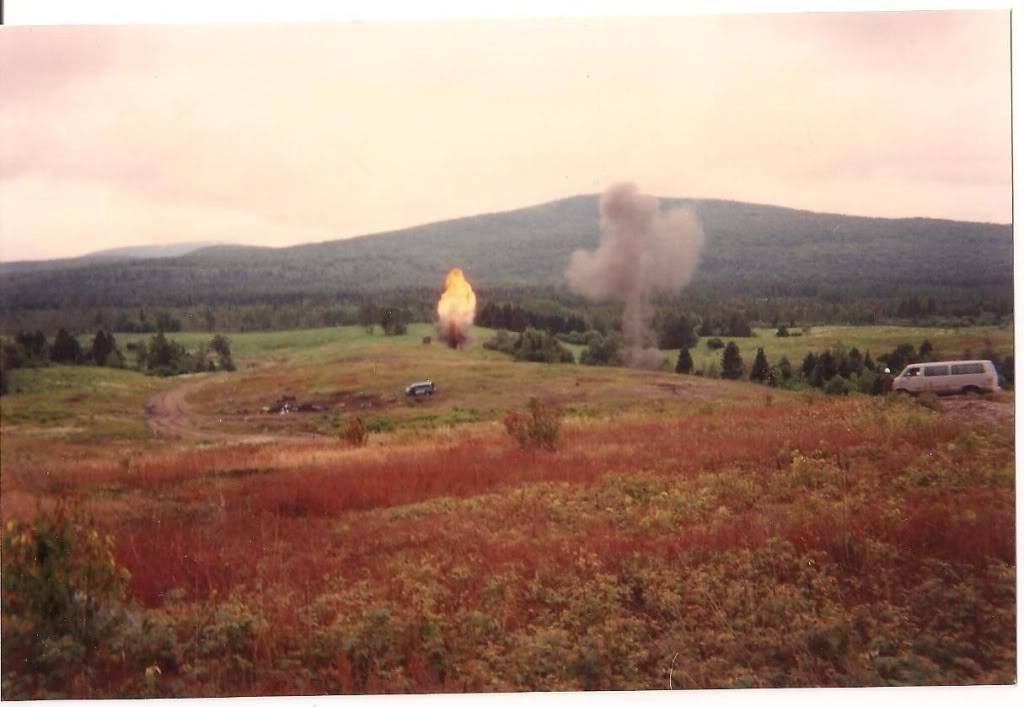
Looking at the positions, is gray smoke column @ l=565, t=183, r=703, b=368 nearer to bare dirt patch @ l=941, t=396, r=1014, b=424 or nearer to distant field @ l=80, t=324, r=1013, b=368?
distant field @ l=80, t=324, r=1013, b=368

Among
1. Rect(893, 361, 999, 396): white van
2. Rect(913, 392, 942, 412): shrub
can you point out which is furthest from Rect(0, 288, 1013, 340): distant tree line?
Rect(913, 392, 942, 412): shrub

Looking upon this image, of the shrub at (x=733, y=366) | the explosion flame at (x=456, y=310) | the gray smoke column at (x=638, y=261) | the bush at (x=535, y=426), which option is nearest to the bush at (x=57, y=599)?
the explosion flame at (x=456, y=310)

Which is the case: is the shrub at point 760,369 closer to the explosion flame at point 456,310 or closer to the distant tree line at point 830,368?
the distant tree line at point 830,368

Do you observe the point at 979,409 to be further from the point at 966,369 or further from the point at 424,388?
the point at 424,388

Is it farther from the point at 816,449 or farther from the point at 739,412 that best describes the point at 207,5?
the point at 816,449

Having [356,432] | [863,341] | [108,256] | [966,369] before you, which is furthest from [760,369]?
[108,256]

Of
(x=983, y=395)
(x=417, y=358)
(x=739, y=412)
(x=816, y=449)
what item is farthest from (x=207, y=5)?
(x=983, y=395)
